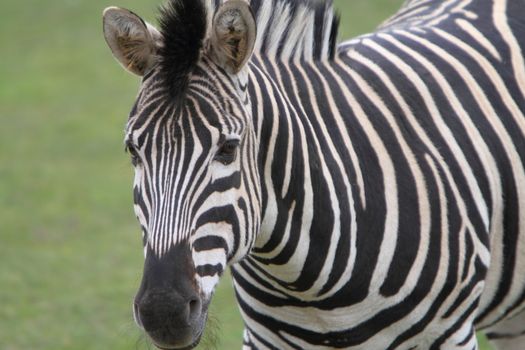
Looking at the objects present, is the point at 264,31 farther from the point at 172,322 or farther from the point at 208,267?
the point at 172,322

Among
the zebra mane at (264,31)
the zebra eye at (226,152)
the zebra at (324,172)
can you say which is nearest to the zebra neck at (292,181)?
the zebra at (324,172)

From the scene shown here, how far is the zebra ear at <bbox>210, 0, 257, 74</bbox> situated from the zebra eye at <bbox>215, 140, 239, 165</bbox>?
0.28 metres

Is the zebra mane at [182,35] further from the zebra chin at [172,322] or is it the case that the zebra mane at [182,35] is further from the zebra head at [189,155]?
the zebra chin at [172,322]

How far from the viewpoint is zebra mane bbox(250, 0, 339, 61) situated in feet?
13.3

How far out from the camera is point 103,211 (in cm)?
1220

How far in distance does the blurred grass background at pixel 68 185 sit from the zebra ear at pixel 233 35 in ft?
3.27

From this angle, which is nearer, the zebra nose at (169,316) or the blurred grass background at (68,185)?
the zebra nose at (169,316)

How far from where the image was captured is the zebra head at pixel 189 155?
11.0 ft

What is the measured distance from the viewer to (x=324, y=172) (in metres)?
3.92

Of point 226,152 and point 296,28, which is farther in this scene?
point 296,28

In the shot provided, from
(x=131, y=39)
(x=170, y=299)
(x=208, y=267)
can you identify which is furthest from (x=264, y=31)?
(x=170, y=299)

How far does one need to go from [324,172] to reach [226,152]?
0.58 m

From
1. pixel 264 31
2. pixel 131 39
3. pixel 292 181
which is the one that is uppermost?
pixel 264 31

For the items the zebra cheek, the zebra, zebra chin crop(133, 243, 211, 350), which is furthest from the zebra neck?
zebra chin crop(133, 243, 211, 350)
